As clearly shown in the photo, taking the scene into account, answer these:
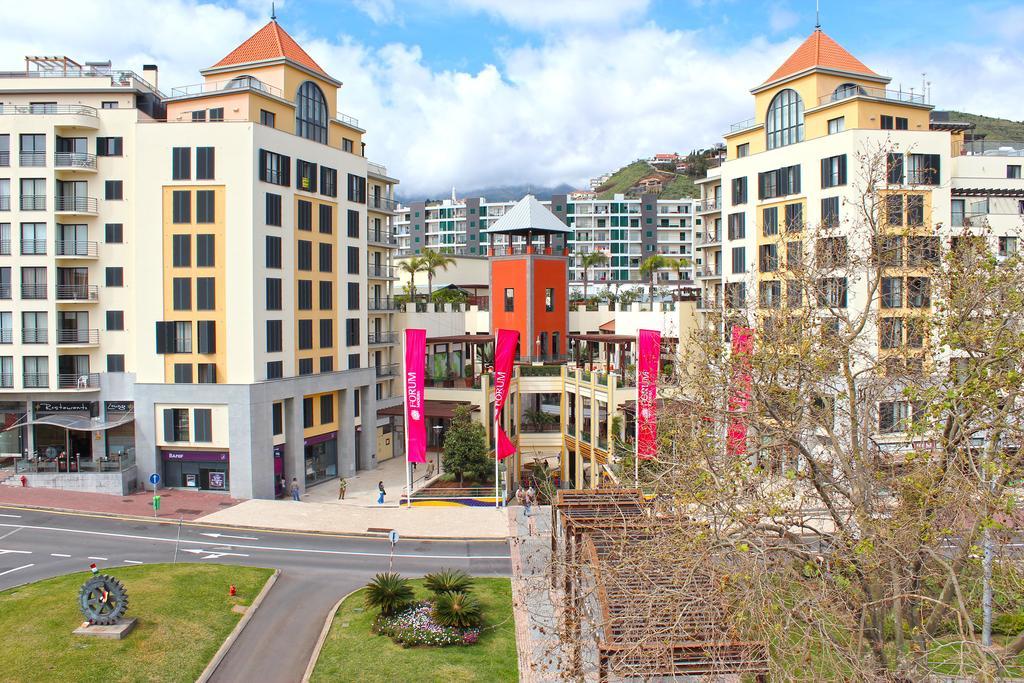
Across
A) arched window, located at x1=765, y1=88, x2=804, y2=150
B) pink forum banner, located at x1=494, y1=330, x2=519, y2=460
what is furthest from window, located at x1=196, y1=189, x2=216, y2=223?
arched window, located at x1=765, y1=88, x2=804, y2=150

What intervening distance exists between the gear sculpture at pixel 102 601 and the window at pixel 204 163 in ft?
93.3

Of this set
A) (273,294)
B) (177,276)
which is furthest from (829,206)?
(177,276)

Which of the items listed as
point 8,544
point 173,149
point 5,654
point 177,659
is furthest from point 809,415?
point 173,149

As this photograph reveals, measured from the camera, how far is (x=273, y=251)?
50156mm

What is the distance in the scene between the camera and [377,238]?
65.3 meters

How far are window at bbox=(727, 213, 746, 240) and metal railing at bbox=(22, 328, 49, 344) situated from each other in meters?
47.2

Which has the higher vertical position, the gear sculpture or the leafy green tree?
the leafy green tree

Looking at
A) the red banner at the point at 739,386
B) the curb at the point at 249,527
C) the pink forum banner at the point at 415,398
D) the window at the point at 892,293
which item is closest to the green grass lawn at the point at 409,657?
the red banner at the point at 739,386

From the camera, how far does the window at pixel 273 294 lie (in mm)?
49625

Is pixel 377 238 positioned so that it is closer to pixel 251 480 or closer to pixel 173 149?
pixel 173 149

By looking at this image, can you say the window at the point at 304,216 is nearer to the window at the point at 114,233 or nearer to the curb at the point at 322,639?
the window at the point at 114,233

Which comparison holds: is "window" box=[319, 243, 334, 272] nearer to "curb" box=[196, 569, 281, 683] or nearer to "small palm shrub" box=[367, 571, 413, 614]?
"curb" box=[196, 569, 281, 683]

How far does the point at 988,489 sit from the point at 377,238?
55689 mm

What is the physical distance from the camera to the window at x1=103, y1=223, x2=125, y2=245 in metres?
51.2
